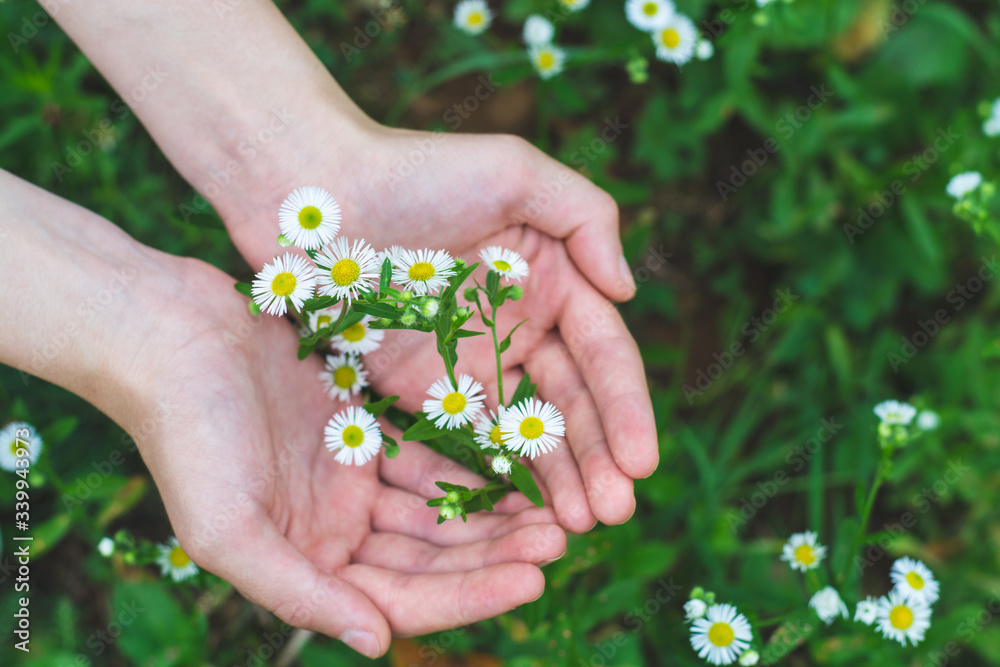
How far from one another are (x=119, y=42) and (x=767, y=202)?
10.0ft

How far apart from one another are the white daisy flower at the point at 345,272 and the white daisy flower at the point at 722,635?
152cm

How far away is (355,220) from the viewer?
2627 mm

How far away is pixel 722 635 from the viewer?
2.45m

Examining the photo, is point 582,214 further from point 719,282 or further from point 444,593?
point 719,282

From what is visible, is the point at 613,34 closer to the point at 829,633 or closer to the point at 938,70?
the point at 938,70

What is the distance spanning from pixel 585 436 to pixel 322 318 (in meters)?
0.89

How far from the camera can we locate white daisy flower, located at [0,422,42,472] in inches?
106

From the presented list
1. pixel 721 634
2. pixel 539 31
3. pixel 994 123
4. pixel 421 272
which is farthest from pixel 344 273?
pixel 994 123

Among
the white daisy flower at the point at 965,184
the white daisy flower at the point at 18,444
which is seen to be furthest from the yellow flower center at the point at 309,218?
the white daisy flower at the point at 965,184

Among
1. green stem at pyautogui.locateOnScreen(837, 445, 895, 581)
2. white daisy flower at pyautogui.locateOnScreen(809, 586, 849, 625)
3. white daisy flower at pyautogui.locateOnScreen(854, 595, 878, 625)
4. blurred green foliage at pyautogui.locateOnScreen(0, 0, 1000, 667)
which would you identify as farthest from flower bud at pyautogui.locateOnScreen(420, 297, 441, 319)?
white daisy flower at pyautogui.locateOnScreen(854, 595, 878, 625)

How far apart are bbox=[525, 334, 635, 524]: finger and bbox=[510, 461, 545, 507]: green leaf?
11 centimetres

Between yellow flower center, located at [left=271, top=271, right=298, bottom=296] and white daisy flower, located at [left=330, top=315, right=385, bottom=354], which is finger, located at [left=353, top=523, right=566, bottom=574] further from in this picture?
yellow flower center, located at [left=271, top=271, right=298, bottom=296]

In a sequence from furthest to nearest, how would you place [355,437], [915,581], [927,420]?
[927,420]
[915,581]
[355,437]

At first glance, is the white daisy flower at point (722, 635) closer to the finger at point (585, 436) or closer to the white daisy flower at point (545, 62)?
the finger at point (585, 436)
